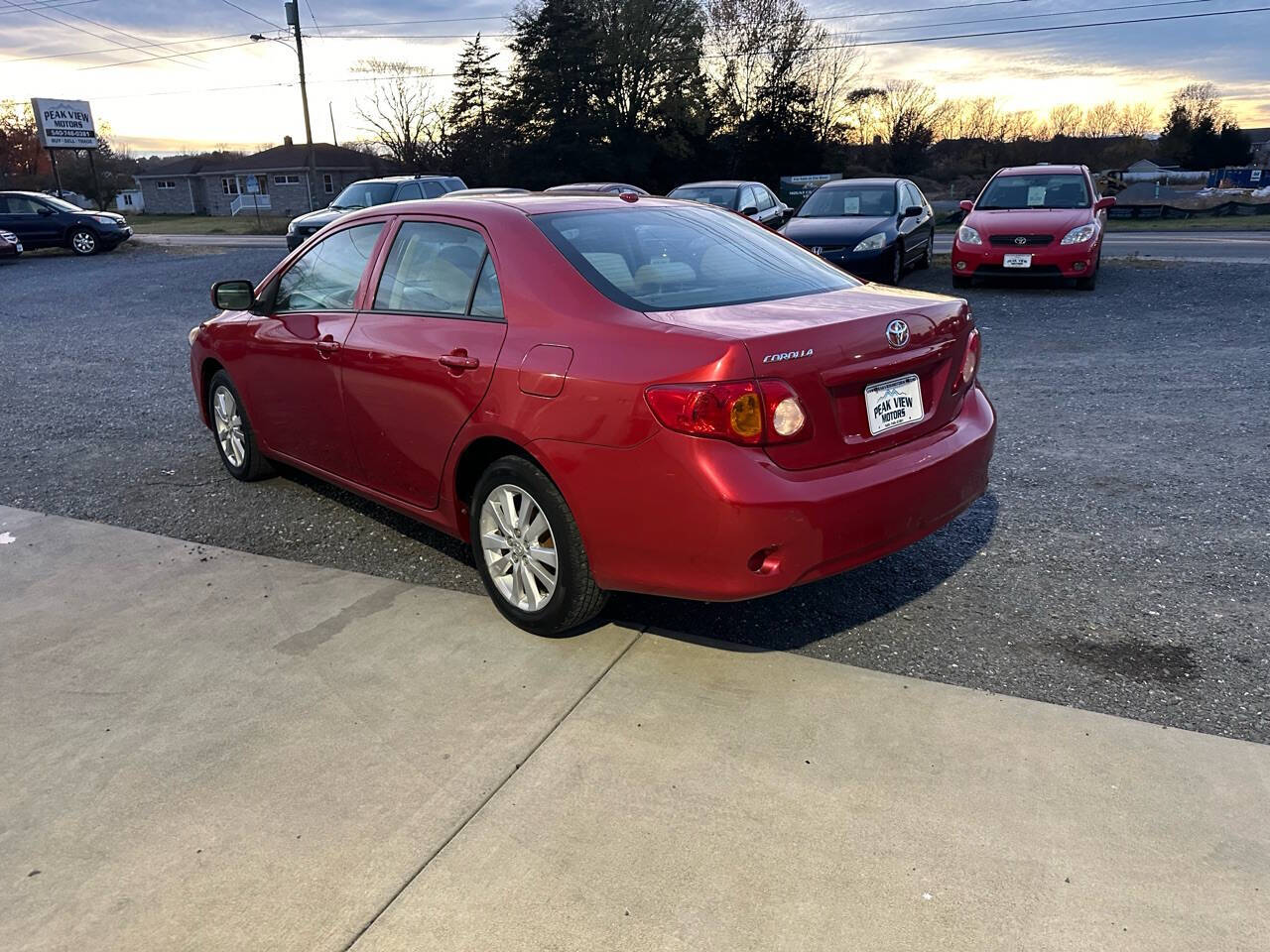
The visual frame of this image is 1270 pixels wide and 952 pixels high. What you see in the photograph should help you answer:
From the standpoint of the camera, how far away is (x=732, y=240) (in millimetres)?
3982

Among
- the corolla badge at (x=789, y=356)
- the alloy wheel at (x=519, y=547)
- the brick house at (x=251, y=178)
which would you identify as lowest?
the alloy wheel at (x=519, y=547)

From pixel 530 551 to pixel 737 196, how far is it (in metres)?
13.0

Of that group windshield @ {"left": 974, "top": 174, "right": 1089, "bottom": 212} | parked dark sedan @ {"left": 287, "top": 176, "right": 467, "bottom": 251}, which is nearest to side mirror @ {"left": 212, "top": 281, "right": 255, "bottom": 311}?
windshield @ {"left": 974, "top": 174, "right": 1089, "bottom": 212}

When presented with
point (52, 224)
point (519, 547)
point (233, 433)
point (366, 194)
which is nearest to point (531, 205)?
point (519, 547)

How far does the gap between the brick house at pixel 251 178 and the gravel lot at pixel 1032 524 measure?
5677 cm

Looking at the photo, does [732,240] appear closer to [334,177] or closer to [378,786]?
[378,786]

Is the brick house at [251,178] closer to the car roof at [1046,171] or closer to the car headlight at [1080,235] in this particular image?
the car roof at [1046,171]

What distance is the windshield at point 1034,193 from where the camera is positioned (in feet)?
41.2

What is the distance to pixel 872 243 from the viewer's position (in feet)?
39.2

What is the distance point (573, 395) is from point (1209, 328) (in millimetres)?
8764

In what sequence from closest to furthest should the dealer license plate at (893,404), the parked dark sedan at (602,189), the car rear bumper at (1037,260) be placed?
1. the dealer license plate at (893,404)
2. the parked dark sedan at (602,189)
3. the car rear bumper at (1037,260)

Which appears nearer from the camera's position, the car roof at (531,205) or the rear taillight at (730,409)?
the rear taillight at (730,409)

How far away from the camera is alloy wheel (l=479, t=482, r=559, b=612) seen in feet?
11.2

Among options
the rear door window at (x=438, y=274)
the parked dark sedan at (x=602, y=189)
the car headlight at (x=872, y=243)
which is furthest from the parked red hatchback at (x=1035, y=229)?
the rear door window at (x=438, y=274)
